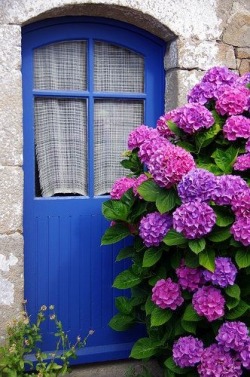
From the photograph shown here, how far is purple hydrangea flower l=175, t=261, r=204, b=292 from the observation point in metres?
3.10

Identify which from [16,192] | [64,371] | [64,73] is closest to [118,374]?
[64,371]

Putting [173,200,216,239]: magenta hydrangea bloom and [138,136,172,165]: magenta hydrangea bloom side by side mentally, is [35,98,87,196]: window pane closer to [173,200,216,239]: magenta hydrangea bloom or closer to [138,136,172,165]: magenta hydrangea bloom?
[138,136,172,165]: magenta hydrangea bloom

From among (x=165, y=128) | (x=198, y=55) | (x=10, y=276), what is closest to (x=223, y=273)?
(x=165, y=128)

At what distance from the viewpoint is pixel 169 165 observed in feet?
9.62

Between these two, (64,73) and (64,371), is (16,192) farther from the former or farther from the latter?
(64,371)

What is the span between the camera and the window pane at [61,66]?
12.3ft

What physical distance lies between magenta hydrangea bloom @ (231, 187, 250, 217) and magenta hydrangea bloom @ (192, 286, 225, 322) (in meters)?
0.44

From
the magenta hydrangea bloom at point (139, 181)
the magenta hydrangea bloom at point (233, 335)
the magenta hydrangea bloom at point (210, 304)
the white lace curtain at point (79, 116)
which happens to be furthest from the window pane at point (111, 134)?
the magenta hydrangea bloom at point (233, 335)

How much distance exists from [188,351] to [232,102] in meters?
1.38

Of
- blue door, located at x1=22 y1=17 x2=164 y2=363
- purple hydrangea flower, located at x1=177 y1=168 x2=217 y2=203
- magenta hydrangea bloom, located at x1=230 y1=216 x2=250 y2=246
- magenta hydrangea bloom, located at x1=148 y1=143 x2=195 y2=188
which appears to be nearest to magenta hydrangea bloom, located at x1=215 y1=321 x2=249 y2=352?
magenta hydrangea bloom, located at x1=230 y1=216 x2=250 y2=246

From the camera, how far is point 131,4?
3658 mm

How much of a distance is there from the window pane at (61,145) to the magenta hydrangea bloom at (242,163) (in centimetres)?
118

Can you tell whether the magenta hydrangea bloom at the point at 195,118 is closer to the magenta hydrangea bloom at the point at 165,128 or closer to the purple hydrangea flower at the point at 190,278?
the magenta hydrangea bloom at the point at 165,128

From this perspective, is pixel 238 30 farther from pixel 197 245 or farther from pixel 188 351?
pixel 188 351
